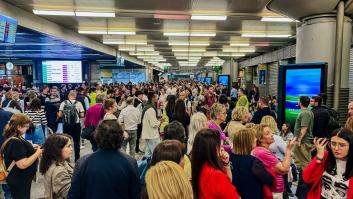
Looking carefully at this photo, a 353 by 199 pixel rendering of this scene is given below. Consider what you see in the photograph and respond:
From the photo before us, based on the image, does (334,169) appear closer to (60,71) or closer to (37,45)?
(37,45)

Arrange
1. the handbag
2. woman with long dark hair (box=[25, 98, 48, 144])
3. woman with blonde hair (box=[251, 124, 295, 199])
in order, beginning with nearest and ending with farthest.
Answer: woman with blonde hair (box=[251, 124, 295, 199]) < the handbag < woman with long dark hair (box=[25, 98, 48, 144])

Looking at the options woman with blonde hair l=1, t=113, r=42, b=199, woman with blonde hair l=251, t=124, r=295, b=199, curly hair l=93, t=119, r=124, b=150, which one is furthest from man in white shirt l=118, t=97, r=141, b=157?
curly hair l=93, t=119, r=124, b=150

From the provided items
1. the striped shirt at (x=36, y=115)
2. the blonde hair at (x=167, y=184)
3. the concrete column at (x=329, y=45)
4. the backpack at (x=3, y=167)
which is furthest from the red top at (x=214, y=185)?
the concrete column at (x=329, y=45)

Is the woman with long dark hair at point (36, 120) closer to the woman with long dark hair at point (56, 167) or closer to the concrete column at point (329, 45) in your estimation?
the woman with long dark hair at point (56, 167)

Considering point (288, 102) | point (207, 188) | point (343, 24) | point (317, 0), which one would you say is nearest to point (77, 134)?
point (288, 102)

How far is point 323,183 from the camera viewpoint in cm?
282

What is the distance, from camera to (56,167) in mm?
2912

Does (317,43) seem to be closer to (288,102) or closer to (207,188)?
(288,102)

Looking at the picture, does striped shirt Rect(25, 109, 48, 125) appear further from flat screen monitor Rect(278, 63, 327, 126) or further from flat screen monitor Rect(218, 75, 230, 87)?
flat screen monitor Rect(218, 75, 230, 87)

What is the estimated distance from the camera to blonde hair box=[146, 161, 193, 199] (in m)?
1.72

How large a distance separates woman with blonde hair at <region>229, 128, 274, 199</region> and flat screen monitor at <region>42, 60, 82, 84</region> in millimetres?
16775

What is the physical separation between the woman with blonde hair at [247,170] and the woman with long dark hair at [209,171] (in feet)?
1.12

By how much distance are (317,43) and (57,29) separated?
26.7ft

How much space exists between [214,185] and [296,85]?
4.87m
